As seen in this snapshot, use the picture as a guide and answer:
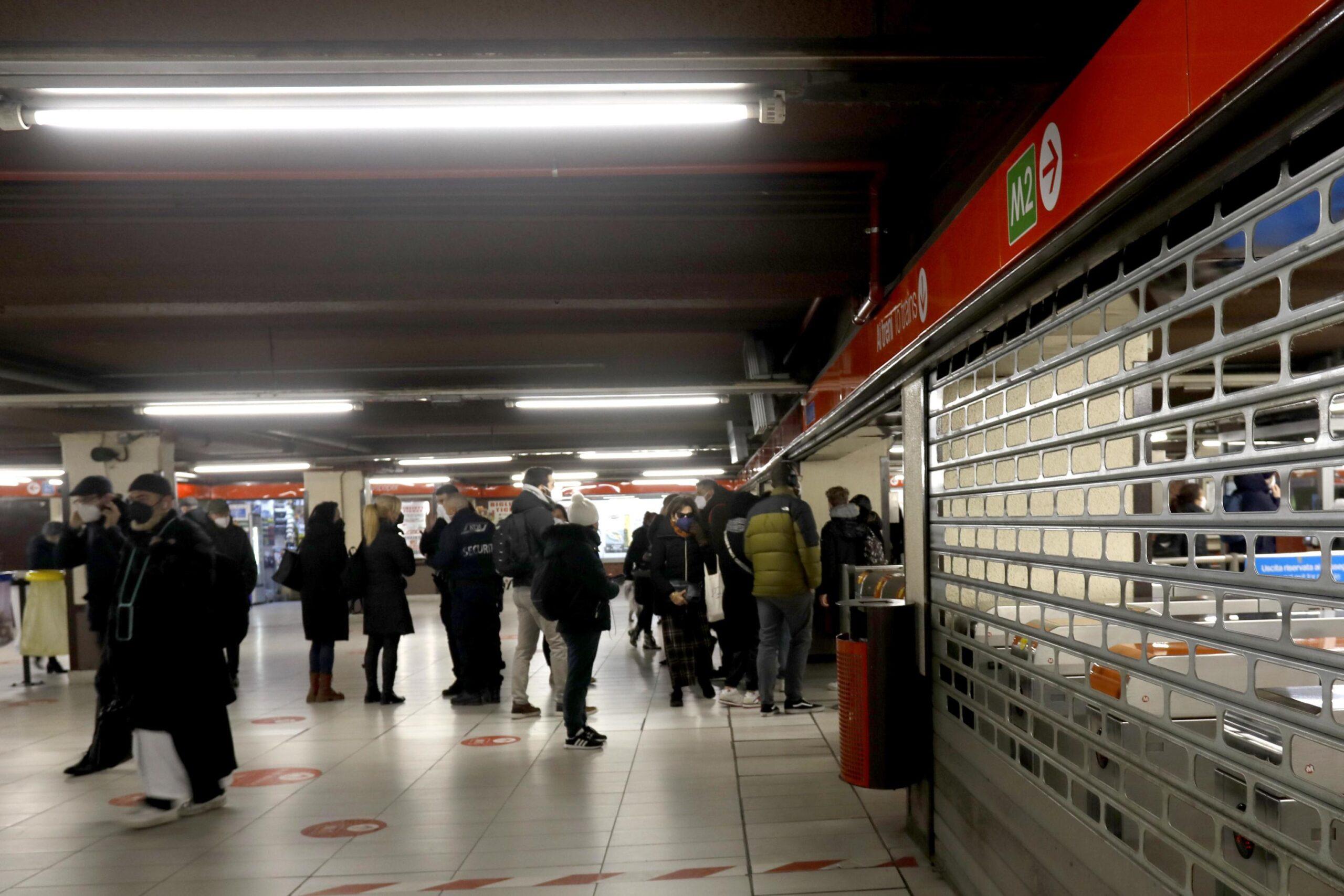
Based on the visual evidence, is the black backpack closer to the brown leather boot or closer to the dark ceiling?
the dark ceiling

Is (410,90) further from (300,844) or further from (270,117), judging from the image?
(300,844)

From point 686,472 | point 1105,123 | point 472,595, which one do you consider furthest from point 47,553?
point 686,472

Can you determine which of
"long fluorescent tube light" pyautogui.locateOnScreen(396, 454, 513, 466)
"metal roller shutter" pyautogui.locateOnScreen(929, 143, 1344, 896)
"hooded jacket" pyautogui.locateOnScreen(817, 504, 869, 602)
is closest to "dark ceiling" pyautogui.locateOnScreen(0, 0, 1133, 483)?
"metal roller shutter" pyautogui.locateOnScreen(929, 143, 1344, 896)

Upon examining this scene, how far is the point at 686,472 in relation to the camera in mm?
25609

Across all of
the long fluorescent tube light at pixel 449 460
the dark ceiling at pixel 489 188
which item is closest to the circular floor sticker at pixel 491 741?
the dark ceiling at pixel 489 188

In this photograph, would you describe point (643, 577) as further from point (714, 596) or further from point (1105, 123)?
point (1105, 123)

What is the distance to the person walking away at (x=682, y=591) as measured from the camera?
810 centimetres

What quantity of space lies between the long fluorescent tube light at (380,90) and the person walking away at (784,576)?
4.32 m

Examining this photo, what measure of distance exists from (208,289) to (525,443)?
35.9 ft

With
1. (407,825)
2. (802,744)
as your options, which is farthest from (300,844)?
(802,744)

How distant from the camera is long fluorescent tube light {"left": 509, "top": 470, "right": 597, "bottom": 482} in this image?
25.1 m

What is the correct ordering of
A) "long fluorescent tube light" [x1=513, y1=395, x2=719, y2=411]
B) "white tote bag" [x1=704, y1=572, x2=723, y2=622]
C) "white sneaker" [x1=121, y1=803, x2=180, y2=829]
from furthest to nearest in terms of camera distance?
"long fluorescent tube light" [x1=513, y1=395, x2=719, y2=411] → "white tote bag" [x1=704, y1=572, x2=723, y2=622] → "white sneaker" [x1=121, y1=803, x2=180, y2=829]

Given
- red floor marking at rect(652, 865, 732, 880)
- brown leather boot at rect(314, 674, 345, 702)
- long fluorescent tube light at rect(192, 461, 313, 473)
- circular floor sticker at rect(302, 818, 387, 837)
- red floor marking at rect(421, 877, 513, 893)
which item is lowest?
brown leather boot at rect(314, 674, 345, 702)

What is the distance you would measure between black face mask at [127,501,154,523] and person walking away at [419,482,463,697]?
9.54ft
